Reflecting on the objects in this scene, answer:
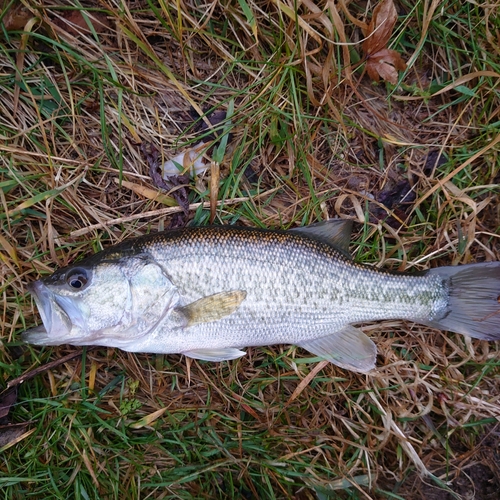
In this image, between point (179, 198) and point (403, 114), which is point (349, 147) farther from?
point (179, 198)

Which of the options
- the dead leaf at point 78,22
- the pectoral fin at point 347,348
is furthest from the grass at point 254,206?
the pectoral fin at point 347,348

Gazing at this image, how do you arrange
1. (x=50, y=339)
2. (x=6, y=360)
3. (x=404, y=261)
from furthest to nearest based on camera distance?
1. (x=404, y=261)
2. (x=6, y=360)
3. (x=50, y=339)

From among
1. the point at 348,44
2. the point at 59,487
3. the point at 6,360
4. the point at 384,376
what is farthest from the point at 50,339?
the point at 348,44

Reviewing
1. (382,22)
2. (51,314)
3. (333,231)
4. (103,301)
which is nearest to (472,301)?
(333,231)

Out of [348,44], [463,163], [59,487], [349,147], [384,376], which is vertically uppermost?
[348,44]

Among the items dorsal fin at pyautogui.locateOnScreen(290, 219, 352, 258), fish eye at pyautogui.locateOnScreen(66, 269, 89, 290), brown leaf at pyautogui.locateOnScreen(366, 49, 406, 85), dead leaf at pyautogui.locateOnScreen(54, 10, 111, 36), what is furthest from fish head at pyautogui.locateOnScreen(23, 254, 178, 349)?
brown leaf at pyautogui.locateOnScreen(366, 49, 406, 85)

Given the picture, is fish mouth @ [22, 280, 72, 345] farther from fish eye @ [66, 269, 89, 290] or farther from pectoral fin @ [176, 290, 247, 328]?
pectoral fin @ [176, 290, 247, 328]
